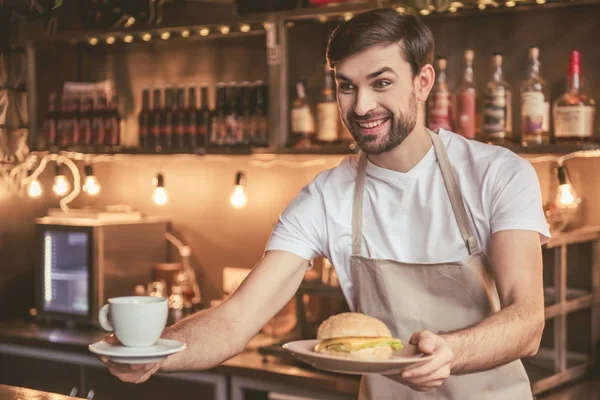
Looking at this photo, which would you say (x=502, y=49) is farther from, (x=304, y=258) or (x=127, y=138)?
(x=127, y=138)

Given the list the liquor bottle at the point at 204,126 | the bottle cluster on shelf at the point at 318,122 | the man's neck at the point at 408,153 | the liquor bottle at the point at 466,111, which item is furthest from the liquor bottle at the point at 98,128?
the man's neck at the point at 408,153

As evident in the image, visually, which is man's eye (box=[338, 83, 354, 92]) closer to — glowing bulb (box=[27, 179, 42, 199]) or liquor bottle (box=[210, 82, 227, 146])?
liquor bottle (box=[210, 82, 227, 146])

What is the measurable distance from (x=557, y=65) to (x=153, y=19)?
1.81m

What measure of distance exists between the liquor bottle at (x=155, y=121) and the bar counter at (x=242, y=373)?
2.96ft

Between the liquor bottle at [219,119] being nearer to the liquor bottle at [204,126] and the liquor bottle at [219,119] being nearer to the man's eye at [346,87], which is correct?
the liquor bottle at [204,126]

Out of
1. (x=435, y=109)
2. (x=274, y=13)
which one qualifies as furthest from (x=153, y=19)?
(x=435, y=109)

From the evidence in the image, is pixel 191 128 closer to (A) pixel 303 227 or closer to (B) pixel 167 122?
(B) pixel 167 122

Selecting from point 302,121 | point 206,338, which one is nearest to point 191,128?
point 302,121

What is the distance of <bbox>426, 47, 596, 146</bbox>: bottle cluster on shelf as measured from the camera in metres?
3.20

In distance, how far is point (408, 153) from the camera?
2260mm

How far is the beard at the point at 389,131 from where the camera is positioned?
2086 mm

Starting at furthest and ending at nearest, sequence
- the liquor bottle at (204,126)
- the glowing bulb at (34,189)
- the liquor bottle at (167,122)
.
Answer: the glowing bulb at (34,189)
the liquor bottle at (167,122)
the liquor bottle at (204,126)

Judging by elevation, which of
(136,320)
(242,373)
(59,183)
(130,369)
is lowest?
(242,373)

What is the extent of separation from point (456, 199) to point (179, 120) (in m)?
2.29
